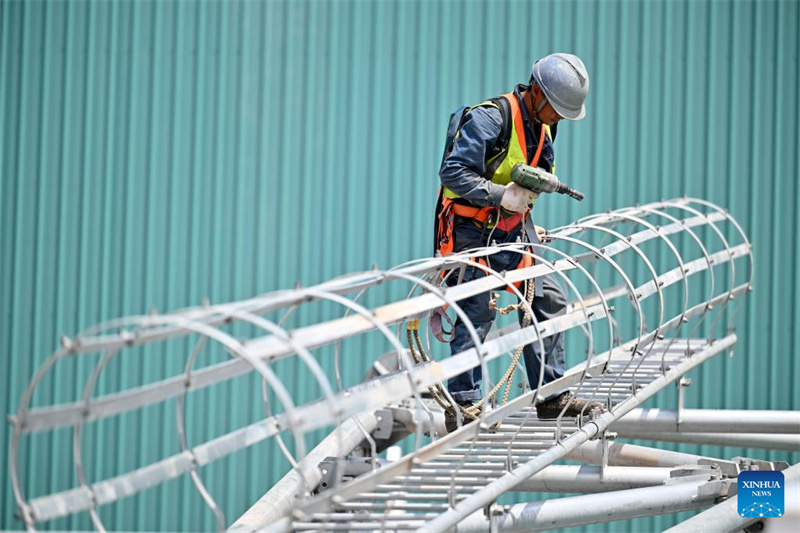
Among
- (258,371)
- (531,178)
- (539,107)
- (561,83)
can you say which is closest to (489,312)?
(531,178)

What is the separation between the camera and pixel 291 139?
13.9 meters

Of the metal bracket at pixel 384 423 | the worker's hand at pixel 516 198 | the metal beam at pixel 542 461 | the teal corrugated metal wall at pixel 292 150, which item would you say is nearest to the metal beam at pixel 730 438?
the metal beam at pixel 542 461

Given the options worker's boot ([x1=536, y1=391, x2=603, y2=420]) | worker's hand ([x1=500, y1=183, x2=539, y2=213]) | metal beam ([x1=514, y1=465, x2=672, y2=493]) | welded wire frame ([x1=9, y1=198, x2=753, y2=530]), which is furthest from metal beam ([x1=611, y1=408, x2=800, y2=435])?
worker's hand ([x1=500, y1=183, x2=539, y2=213])

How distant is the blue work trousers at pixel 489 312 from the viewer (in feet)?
23.9

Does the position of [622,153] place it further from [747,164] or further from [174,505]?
[174,505]

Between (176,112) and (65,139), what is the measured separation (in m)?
1.29

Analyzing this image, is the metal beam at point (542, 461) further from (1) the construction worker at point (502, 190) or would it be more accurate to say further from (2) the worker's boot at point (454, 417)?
(2) the worker's boot at point (454, 417)

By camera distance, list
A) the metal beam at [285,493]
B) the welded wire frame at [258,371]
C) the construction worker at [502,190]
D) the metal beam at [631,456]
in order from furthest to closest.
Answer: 1. the metal beam at [631,456]
2. the construction worker at [502,190]
3. the metal beam at [285,493]
4. the welded wire frame at [258,371]

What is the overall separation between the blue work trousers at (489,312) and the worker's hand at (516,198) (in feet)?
0.96

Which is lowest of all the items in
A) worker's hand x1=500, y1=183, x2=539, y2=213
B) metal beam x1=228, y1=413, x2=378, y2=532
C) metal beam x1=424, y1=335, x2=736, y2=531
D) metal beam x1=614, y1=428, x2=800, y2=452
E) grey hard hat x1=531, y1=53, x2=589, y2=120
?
metal beam x1=614, y1=428, x2=800, y2=452

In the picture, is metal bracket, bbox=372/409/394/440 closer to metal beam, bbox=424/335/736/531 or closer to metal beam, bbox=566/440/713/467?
metal beam, bbox=566/440/713/467

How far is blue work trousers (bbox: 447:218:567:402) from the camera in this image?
23.9 ft

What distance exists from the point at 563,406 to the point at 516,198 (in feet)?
4.37

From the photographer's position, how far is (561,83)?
24.3 ft
